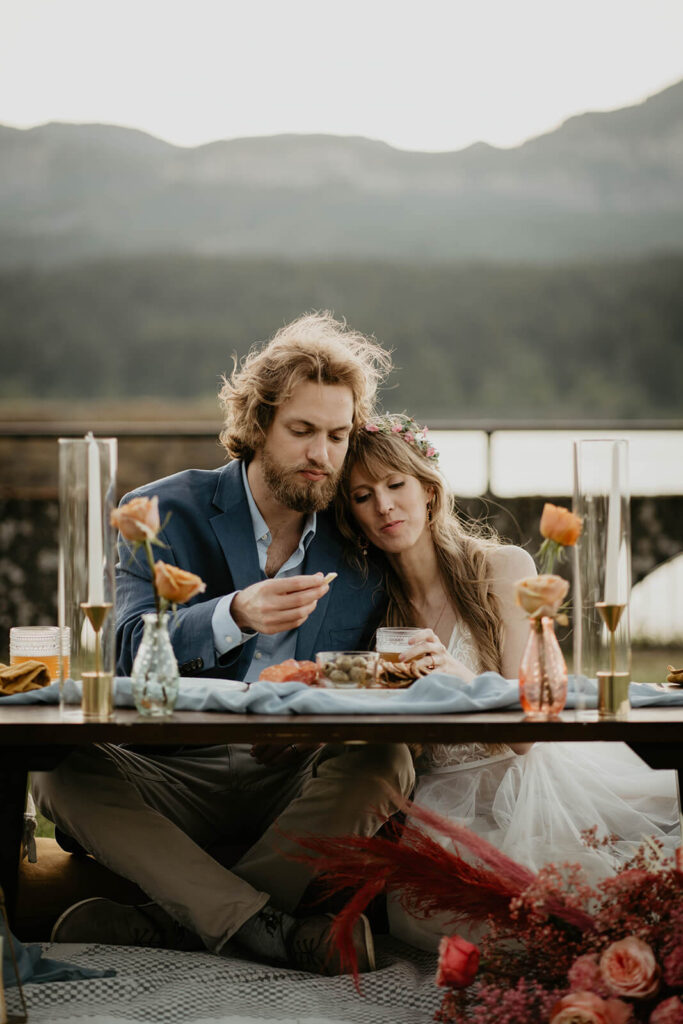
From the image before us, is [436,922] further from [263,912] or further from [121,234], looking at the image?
[121,234]

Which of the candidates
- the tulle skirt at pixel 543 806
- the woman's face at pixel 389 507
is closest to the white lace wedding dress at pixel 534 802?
the tulle skirt at pixel 543 806

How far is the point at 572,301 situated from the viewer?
15.1 meters

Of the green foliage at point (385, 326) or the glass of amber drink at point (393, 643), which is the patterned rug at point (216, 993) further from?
the green foliage at point (385, 326)

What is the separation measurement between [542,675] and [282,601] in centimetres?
57

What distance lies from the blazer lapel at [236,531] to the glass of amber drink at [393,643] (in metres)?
0.65

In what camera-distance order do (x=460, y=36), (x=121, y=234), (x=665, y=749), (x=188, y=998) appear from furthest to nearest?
(x=121, y=234), (x=460, y=36), (x=188, y=998), (x=665, y=749)

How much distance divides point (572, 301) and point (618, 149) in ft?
6.96

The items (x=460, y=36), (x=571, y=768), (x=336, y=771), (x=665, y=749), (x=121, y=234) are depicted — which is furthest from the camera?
(x=121, y=234)

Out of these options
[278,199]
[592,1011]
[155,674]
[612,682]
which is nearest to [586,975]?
[592,1011]

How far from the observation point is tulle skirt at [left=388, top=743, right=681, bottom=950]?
2475 millimetres

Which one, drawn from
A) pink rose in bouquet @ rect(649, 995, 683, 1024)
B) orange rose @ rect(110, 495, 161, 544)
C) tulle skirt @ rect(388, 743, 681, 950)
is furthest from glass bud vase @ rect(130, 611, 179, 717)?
pink rose in bouquet @ rect(649, 995, 683, 1024)

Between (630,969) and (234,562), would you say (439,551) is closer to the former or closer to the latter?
(234,562)

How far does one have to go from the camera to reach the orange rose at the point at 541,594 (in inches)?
78.8

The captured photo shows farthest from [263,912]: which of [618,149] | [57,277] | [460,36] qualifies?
[618,149]
